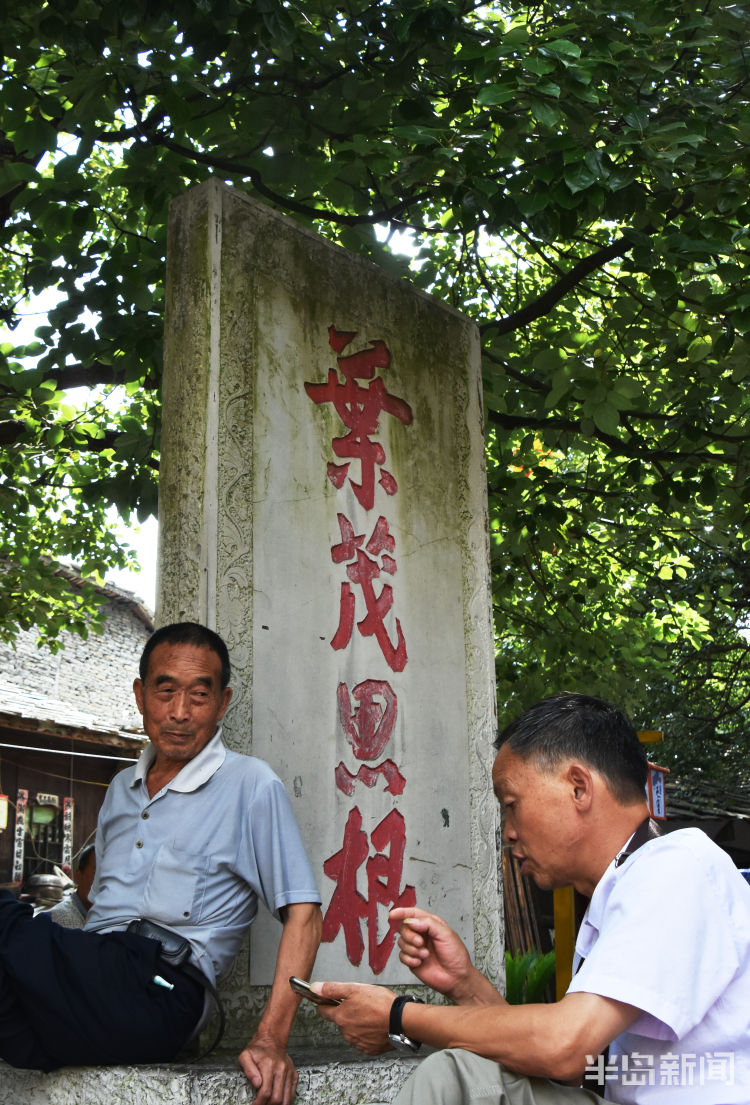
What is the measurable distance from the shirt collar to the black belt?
335mm

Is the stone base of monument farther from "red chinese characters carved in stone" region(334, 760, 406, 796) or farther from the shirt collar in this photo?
"red chinese characters carved in stone" region(334, 760, 406, 796)

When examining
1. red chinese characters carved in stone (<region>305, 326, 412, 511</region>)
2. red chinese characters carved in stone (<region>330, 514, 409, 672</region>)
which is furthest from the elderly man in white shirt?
red chinese characters carved in stone (<region>305, 326, 412, 511</region>)

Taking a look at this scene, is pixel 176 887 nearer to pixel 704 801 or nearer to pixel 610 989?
pixel 610 989

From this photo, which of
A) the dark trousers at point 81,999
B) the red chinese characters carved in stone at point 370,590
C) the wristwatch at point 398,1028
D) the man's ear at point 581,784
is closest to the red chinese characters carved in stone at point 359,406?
the red chinese characters carved in stone at point 370,590

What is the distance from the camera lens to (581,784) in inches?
76.3

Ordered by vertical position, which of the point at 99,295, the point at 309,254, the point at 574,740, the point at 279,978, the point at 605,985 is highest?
the point at 99,295

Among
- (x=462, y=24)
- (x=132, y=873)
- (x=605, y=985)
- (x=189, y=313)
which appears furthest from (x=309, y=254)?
(x=605, y=985)

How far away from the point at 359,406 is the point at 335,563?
599 mm

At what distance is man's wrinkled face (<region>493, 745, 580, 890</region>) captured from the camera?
1928 mm

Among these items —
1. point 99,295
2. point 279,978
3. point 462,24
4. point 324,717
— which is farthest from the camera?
point 99,295

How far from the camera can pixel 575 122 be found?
3582 millimetres

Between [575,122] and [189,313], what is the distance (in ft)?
4.68

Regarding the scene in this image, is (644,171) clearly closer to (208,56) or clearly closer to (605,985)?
(208,56)

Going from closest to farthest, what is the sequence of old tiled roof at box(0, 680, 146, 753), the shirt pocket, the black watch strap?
the black watch strap → the shirt pocket → old tiled roof at box(0, 680, 146, 753)
